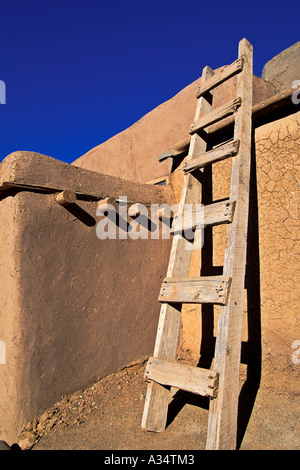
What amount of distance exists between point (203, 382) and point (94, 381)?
1158 mm

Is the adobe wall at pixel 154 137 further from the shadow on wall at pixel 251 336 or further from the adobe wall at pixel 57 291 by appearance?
the adobe wall at pixel 57 291

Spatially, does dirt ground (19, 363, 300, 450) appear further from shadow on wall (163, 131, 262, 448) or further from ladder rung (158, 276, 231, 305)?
ladder rung (158, 276, 231, 305)

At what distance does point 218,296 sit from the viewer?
193 cm

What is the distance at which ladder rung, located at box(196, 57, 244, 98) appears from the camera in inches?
103

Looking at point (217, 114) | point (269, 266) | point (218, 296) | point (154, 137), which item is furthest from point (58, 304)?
point (154, 137)

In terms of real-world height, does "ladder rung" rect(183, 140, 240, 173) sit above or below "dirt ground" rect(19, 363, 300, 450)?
above

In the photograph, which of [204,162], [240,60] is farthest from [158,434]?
[240,60]

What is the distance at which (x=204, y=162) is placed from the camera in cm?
250

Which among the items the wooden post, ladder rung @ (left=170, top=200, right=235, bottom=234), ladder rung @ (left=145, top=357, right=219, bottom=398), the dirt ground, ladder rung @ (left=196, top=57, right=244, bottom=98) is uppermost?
ladder rung @ (left=196, top=57, right=244, bottom=98)

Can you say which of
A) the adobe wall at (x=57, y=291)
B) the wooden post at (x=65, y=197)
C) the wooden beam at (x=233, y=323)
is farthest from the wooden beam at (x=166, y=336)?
the wooden post at (x=65, y=197)

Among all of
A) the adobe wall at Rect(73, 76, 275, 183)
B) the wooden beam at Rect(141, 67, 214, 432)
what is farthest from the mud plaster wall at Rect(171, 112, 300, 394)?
the adobe wall at Rect(73, 76, 275, 183)

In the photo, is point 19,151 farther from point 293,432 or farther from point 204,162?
point 293,432

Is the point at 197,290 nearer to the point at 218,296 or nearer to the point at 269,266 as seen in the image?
the point at 218,296

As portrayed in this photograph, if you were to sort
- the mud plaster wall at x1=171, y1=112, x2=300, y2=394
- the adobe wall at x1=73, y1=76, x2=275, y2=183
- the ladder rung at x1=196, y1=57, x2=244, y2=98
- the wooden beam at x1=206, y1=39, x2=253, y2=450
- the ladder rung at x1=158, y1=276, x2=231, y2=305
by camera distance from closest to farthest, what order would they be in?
the wooden beam at x1=206, y1=39, x2=253, y2=450, the ladder rung at x1=158, y1=276, x2=231, y2=305, the mud plaster wall at x1=171, y1=112, x2=300, y2=394, the ladder rung at x1=196, y1=57, x2=244, y2=98, the adobe wall at x1=73, y1=76, x2=275, y2=183
